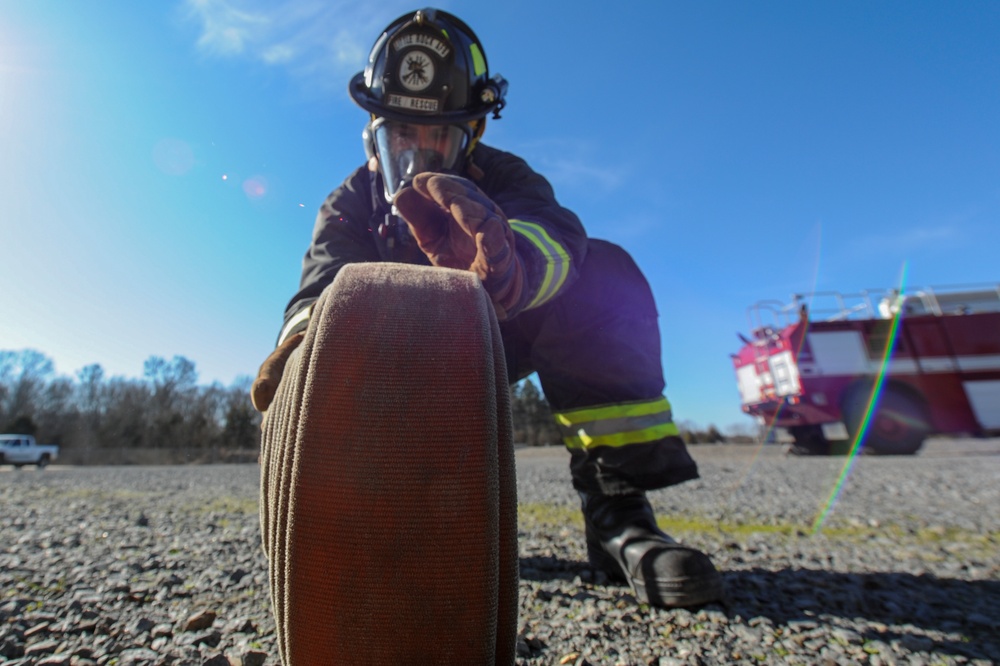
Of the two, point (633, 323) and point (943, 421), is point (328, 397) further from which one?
point (943, 421)

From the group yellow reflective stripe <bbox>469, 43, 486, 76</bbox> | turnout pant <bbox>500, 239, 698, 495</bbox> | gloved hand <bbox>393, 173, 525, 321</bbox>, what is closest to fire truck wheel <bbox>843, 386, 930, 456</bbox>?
turnout pant <bbox>500, 239, 698, 495</bbox>

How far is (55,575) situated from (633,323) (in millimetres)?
1763

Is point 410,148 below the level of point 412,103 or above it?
below

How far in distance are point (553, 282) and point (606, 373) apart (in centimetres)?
50

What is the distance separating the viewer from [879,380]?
8242 millimetres

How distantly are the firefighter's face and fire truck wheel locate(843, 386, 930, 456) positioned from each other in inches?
348

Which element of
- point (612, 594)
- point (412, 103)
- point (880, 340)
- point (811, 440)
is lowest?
point (811, 440)

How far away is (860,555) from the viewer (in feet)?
5.08

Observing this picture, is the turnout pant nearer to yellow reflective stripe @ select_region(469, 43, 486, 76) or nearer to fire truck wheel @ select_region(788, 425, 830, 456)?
yellow reflective stripe @ select_region(469, 43, 486, 76)

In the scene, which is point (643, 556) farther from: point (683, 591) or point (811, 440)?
point (811, 440)

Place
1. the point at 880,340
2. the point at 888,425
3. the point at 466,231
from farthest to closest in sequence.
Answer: the point at 880,340 < the point at 888,425 < the point at 466,231

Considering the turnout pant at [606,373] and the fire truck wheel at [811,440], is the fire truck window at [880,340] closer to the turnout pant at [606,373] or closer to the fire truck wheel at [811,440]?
the fire truck wheel at [811,440]

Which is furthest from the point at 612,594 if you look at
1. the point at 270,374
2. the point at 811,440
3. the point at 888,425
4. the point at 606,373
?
the point at 811,440

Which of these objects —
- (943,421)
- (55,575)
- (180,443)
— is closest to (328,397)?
(55,575)
